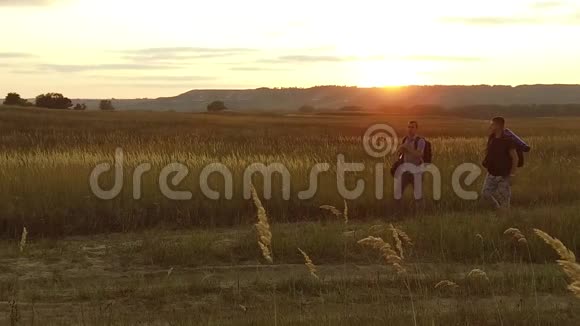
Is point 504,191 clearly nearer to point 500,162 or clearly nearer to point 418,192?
point 500,162

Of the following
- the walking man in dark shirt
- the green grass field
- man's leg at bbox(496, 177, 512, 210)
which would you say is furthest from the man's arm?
the green grass field

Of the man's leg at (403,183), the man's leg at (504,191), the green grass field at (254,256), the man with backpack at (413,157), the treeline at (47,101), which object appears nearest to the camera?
the green grass field at (254,256)

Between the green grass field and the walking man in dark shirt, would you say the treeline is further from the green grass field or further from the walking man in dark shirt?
the walking man in dark shirt

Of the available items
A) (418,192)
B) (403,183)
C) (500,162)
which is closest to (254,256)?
(403,183)

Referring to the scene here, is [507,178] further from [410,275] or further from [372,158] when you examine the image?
[372,158]

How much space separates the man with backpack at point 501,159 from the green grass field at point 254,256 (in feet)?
1.37

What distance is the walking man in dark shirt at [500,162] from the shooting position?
11.8 m

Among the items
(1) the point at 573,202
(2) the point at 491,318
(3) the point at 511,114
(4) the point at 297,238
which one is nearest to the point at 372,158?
(1) the point at 573,202

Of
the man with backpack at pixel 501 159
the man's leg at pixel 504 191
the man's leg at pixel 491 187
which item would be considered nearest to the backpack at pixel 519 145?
the man with backpack at pixel 501 159

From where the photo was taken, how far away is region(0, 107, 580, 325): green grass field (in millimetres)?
6504

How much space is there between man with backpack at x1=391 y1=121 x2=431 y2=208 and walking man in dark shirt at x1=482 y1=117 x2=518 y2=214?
3.71 ft

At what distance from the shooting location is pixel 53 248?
33.6 feet

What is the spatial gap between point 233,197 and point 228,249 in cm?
339

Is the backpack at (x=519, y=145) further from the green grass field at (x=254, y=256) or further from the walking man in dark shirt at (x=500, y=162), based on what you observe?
the green grass field at (x=254, y=256)
